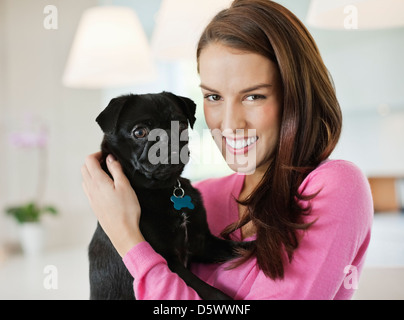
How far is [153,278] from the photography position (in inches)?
28.4

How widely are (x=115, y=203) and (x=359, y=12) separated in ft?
2.58

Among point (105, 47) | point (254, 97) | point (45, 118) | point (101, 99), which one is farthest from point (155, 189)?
point (45, 118)

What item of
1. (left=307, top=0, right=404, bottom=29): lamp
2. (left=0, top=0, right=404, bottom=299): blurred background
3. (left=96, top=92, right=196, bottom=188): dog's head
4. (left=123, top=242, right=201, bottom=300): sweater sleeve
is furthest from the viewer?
(left=0, top=0, right=404, bottom=299): blurred background

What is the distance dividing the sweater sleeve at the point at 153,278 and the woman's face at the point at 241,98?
26 cm

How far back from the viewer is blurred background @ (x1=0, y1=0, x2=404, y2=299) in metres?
1.24

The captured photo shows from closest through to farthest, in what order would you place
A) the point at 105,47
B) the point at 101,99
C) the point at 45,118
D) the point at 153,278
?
the point at 153,278
the point at 105,47
the point at 101,99
the point at 45,118

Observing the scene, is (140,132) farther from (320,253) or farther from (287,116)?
(320,253)

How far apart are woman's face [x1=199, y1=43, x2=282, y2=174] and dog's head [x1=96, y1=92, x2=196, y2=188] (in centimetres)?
8

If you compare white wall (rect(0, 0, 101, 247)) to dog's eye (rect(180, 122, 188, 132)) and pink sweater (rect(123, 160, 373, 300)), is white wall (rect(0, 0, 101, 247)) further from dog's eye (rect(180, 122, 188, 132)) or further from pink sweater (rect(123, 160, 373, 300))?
pink sweater (rect(123, 160, 373, 300))

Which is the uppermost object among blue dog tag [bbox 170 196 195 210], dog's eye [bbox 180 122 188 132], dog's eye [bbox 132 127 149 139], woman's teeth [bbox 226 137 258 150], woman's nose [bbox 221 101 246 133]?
woman's nose [bbox 221 101 246 133]

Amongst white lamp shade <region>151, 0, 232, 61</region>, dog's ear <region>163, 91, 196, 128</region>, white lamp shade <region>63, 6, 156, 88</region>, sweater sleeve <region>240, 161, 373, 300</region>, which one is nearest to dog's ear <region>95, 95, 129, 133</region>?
dog's ear <region>163, 91, 196, 128</region>

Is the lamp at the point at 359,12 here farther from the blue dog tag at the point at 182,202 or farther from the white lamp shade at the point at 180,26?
the blue dog tag at the point at 182,202

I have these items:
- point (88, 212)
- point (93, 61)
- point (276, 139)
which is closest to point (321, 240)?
point (276, 139)
